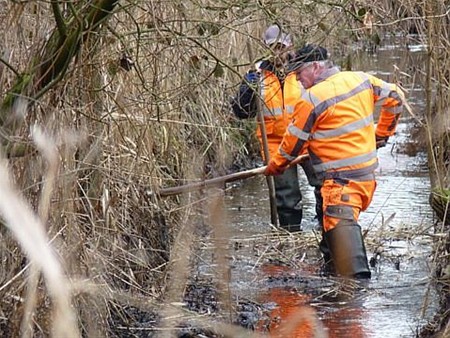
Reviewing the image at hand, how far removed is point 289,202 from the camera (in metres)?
8.86

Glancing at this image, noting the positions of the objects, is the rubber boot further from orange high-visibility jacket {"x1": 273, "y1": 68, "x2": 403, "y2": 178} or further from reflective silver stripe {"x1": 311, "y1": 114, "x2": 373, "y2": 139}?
reflective silver stripe {"x1": 311, "y1": 114, "x2": 373, "y2": 139}

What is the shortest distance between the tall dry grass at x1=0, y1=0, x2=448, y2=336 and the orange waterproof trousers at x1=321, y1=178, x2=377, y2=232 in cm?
98

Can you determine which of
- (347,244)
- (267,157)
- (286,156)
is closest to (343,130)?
(286,156)

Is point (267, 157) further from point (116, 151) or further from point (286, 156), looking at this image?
point (116, 151)

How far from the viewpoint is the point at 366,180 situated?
6773 mm

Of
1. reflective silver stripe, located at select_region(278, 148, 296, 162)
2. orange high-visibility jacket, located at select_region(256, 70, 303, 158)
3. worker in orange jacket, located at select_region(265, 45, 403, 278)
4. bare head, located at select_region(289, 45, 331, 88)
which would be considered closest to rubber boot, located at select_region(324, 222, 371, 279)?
worker in orange jacket, located at select_region(265, 45, 403, 278)

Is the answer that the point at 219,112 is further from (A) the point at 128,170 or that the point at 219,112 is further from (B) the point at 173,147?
(A) the point at 128,170

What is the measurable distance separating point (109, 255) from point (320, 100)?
207 centimetres

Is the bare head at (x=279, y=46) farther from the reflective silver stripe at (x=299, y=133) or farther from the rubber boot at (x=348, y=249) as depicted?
the rubber boot at (x=348, y=249)

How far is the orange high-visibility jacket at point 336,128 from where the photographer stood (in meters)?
6.70

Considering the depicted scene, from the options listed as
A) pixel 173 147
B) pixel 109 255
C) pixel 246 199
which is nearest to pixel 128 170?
pixel 109 255

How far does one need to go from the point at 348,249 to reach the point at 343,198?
1.18ft

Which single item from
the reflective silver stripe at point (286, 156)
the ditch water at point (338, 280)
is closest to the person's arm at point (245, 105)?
the ditch water at point (338, 280)

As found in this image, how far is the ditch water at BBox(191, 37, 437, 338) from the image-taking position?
5906 millimetres
